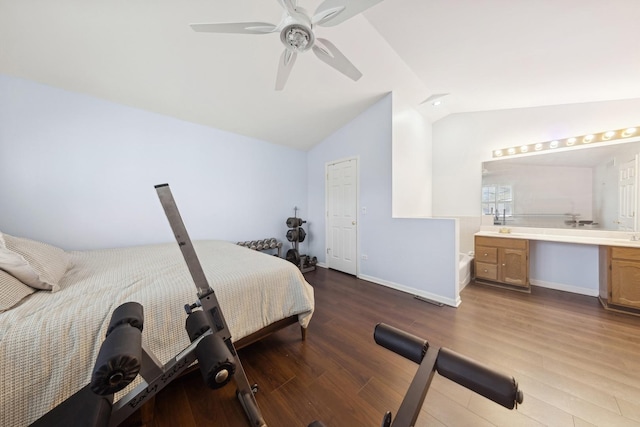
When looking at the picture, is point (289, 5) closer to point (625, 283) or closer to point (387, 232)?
point (387, 232)

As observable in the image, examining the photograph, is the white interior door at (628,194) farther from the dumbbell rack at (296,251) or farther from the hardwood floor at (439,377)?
the dumbbell rack at (296,251)

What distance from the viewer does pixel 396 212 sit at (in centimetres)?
312

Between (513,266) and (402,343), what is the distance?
10.4 feet

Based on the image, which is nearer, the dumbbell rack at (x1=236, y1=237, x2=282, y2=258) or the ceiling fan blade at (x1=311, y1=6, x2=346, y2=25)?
the ceiling fan blade at (x1=311, y1=6, x2=346, y2=25)

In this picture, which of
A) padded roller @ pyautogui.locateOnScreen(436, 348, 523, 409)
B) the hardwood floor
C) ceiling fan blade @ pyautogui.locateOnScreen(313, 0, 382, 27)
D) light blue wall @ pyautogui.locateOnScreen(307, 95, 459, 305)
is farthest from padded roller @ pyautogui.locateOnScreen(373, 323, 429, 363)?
light blue wall @ pyautogui.locateOnScreen(307, 95, 459, 305)

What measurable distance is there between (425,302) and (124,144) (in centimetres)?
427

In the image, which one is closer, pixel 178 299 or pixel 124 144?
pixel 178 299

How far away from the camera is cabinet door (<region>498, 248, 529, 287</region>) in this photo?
286cm

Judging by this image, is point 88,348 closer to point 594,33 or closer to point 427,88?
point 594,33

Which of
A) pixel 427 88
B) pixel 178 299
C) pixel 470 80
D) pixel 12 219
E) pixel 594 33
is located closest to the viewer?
pixel 178 299

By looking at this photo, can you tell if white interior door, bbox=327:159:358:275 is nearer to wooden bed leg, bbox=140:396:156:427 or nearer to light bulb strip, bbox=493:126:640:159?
light bulb strip, bbox=493:126:640:159

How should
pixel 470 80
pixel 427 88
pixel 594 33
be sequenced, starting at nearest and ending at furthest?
pixel 594 33, pixel 470 80, pixel 427 88

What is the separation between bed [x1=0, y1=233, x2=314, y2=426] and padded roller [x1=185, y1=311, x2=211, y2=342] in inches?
15.5

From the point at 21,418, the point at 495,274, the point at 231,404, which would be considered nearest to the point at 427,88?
the point at 495,274
